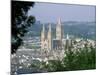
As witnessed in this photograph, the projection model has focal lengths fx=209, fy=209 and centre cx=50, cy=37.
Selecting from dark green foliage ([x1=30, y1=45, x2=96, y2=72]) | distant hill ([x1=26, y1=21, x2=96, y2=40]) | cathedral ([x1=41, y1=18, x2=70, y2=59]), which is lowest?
dark green foliage ([x1=30, y1=45, x2=96, y2=72])

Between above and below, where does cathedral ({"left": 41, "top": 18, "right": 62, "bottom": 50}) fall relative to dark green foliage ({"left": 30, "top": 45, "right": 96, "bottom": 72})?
above

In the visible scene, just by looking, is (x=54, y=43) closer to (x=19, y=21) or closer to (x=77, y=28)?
(x=77, y=28)

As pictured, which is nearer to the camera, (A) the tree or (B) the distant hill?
(A) the tree

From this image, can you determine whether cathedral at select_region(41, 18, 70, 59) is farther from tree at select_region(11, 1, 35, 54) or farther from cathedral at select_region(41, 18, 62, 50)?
tree at select_region(11, 1, 35, 54)

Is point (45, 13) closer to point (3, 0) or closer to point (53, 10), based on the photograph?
point (53, 10)

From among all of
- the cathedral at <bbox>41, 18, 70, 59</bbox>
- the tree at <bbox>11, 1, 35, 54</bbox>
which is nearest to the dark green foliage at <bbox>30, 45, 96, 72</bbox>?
the cathedral at <bbox>41, 18, 70, 59</bbox>

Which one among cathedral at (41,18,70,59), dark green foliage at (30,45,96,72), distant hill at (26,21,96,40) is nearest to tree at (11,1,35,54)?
distant hill at (26,21,96,40)

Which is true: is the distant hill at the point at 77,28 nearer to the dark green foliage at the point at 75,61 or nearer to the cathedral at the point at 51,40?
the cathedral at the point at 51,40

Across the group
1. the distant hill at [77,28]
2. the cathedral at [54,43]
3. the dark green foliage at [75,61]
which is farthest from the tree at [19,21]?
the dark green foliage at [75,61]

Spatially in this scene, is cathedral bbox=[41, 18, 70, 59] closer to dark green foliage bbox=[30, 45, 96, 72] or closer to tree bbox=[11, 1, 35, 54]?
dark green foliage bbox=[30, 45, 96, 72]

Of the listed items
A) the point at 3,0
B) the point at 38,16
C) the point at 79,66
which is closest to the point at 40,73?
the point at 79,66

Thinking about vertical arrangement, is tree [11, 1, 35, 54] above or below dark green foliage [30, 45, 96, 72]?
above
